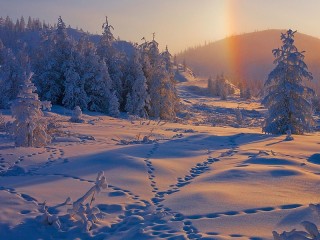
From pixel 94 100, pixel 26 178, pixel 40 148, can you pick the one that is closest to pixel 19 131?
pixel 40 148

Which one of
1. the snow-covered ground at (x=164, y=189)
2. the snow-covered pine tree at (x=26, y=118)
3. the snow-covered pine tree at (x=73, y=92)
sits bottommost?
the snow-covered ground at (x=164, y=189)

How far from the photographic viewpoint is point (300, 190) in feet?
28.0

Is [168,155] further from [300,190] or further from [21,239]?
[21,239]

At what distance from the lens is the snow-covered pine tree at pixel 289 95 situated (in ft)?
76.1

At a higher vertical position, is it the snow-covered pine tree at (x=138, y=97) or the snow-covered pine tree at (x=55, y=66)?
the snow-covered pine tree at (x=55, y=66)

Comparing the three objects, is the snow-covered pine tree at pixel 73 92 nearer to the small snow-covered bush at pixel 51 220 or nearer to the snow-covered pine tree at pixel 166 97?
the snow-covered pine tree at pixel 166 97

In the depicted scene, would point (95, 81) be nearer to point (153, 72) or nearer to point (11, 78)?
point (153, 72)

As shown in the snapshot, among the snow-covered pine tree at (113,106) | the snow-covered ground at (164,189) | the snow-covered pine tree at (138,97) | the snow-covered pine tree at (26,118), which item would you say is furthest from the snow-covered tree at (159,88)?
the snow-covered pine tree at (26,118)

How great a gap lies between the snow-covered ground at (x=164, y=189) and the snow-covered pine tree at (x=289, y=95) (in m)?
8.45

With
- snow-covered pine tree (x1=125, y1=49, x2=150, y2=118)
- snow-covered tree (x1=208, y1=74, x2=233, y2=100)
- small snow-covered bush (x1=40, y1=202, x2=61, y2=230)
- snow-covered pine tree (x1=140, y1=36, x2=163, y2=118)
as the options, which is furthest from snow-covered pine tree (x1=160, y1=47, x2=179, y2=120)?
snow-covered tree (x1=208, y1=74, x2=233, y2=100)

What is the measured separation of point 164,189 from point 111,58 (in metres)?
35.6

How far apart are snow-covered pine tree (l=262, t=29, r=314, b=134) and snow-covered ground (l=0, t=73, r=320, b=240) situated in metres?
8.45

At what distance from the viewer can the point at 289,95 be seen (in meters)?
23.3

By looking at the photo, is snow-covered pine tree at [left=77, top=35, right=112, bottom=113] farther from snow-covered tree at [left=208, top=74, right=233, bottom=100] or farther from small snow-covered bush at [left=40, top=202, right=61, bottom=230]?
snow-covered tree at [left=208, top=74, right=233, bottom=100]
